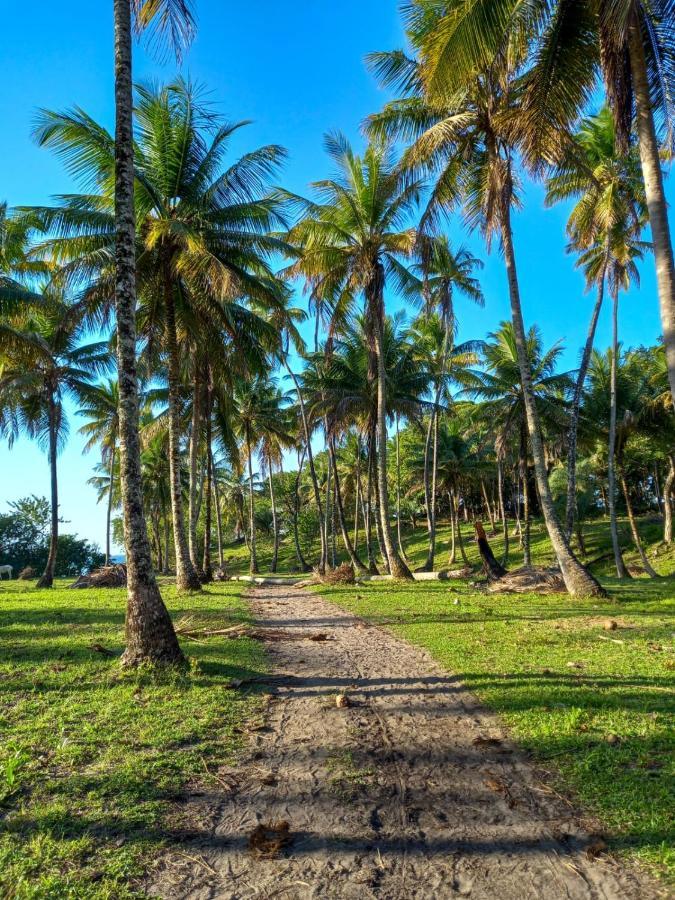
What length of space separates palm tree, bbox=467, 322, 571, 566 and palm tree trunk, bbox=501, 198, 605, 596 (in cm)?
1240

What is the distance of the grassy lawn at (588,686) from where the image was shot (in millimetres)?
3180

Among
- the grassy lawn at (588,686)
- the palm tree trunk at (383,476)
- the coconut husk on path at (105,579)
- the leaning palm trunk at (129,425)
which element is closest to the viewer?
the grassy lawn at (588,686)

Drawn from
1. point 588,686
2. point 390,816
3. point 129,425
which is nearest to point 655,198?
point 588,686

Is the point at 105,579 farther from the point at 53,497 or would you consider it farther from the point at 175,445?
the point at 175,445

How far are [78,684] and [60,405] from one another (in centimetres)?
2099

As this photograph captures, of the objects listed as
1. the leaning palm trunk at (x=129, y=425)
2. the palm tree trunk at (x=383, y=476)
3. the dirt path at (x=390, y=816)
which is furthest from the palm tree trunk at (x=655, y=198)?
the palm tree trunk at (x=383, y=476)

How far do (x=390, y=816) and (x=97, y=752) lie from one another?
2264 millimetres

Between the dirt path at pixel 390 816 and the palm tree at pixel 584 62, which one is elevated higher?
the palm tree at pixel 584 62

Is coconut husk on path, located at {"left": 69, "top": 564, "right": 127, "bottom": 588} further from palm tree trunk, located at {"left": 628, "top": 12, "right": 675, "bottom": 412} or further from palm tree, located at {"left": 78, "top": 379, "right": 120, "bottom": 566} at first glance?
palm tree trunk, located at {"left": 628, "top": 12, "right": 675, "bottom": 412}

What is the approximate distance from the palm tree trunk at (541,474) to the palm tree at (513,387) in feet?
40.7

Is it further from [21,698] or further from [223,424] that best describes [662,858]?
[223,424]

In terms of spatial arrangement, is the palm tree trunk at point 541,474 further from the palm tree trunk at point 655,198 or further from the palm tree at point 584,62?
the palm tree trunk at point 655,198

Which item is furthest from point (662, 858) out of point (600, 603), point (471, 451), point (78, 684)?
point (471, 451)

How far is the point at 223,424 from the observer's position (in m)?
21.2
